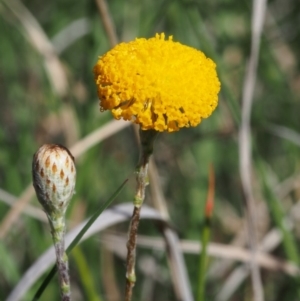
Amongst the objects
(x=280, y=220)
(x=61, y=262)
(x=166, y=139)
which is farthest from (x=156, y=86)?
(x=166, y=139)

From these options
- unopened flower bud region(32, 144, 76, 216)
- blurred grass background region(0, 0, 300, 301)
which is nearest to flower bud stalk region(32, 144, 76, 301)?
unopened flower bud region(32, 144, 76, 216)

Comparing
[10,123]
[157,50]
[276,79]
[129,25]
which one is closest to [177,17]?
[129,25]

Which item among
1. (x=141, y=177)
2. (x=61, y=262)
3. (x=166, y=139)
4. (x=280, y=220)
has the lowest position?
(x=61, y=262)

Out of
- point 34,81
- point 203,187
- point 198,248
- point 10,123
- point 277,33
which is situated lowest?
point 198,248

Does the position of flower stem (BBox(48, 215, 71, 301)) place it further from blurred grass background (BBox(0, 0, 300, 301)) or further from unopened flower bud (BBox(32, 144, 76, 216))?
blurred grass background (BBox(0, 0, 300, 301))

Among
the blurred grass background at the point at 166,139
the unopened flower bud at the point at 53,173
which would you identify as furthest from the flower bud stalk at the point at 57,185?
the blurred grass background at the point at 166,139

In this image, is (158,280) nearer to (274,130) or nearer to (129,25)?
(274,130)

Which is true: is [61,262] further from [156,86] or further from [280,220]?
[280,220]
